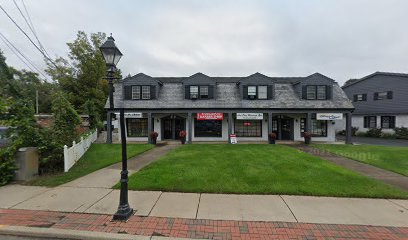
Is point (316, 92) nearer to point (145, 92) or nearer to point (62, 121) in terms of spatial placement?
point (145, 92)

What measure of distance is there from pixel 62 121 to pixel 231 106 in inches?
491

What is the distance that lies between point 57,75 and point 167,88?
17.5 meters

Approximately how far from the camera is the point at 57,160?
852cm

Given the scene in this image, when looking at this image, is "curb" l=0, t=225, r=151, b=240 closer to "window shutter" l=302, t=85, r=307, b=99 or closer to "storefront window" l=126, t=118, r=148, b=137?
"storefront window" l=126, t=118, r=148, b=137

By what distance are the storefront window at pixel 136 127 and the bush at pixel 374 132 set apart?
82.7ft

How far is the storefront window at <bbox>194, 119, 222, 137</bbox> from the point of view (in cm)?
2031

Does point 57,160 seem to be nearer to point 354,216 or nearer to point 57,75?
point 354,216

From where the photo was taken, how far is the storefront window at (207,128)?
20312mm

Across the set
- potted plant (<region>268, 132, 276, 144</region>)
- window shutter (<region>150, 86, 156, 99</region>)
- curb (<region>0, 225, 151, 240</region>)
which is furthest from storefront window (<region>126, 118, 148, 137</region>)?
curb (<region>0, 225, 151, 240</region>)

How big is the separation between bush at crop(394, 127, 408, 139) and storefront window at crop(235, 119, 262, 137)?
604 inches

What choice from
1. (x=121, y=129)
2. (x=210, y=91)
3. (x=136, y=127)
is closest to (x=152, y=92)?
(x=136, y=127)

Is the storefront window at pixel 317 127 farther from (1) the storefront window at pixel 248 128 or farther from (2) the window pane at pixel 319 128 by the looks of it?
(1) the storefront window at pixel 248 128

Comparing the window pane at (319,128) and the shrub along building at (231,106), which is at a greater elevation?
the shrub along building at (231,106)

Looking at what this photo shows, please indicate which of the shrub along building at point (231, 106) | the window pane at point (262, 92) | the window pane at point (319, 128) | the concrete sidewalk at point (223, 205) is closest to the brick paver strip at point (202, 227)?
the concrete sidewalk at point (223, 205)
